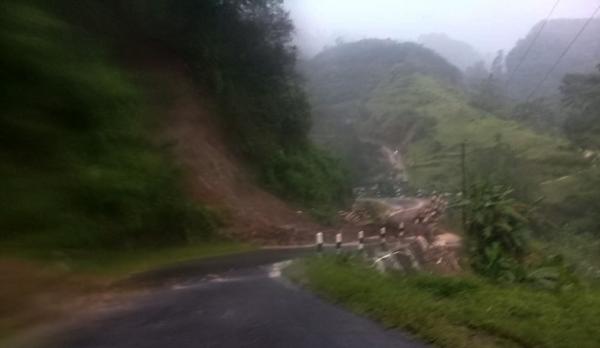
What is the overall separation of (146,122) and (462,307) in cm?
467

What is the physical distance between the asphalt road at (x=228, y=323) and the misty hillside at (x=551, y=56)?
53918mm

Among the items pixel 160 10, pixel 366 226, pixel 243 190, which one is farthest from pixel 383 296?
pixel 366 226

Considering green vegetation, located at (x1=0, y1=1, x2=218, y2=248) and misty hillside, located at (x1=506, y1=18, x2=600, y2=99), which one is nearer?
green vegetation, located at (x1=0, y1=1, x2=218, y2=248)

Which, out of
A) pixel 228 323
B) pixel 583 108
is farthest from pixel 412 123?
pixel 228 323

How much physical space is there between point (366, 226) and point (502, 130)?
1195 centimetres

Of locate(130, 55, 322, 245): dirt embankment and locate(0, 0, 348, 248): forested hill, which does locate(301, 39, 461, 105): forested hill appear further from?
locate(130, 55, 322, 245): dirt embankment

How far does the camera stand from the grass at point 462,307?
845 centimetres

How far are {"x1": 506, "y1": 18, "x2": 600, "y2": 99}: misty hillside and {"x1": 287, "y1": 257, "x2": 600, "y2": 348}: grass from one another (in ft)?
171

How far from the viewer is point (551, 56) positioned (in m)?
75.7

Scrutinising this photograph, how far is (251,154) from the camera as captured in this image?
2531 centimetres

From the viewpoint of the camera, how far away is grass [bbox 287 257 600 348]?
8.45 metres

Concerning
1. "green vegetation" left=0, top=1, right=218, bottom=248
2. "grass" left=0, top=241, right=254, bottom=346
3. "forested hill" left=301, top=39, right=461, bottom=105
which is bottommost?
"grass" left=0, top=241, right=254, bottom=346

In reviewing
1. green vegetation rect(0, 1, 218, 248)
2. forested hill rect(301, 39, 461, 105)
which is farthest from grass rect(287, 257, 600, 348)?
forested hill rect(301, 39, 461, 105)

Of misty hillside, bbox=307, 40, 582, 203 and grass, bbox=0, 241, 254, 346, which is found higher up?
misty hillside, bbox=307, 40, 582, 203
